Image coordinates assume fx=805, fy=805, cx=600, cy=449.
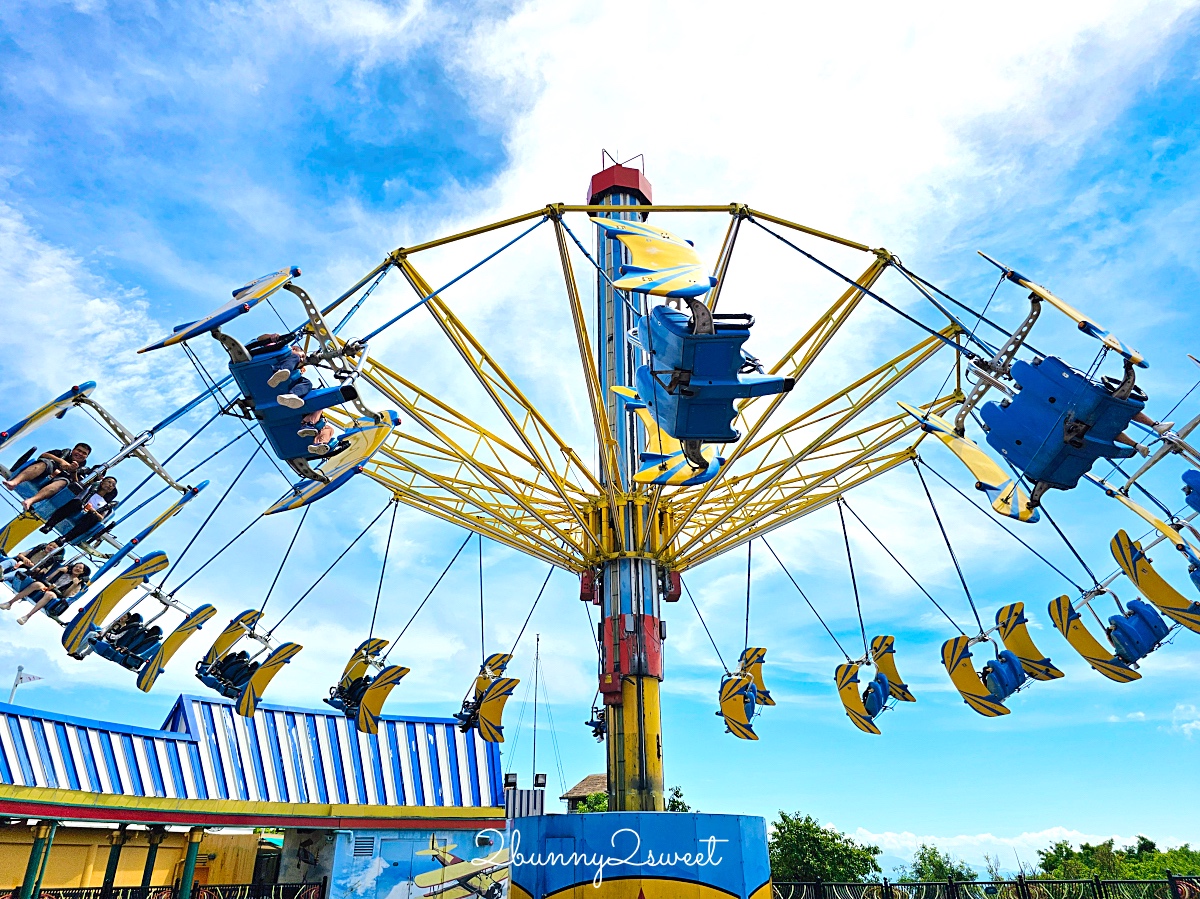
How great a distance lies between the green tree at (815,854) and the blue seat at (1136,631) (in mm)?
23246

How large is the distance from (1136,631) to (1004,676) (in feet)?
11.2

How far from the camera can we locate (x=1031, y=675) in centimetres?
1559

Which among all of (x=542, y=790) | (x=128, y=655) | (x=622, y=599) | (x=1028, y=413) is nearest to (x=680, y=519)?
(x=622, y=599)

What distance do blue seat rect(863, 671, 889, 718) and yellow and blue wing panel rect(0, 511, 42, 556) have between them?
55.0 ft

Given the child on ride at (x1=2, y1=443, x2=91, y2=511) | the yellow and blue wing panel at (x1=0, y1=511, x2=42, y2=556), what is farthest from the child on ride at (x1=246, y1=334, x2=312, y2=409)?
the yellow and blue wing panel at (x1=0, y1=511, x2=42, y2=556)

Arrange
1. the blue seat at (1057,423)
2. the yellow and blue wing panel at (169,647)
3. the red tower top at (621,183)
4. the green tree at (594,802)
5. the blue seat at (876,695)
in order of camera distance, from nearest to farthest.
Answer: the blue seat at (1057,423) < the yellow and blue wing panel at (169,647) < the blue seat at (876,695) < the red tower top at (621,183) < the green tree at (594,802)

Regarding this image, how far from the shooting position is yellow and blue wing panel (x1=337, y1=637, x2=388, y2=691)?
18.7 metres

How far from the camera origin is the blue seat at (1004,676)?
15.8m

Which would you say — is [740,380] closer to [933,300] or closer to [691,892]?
[933,300]

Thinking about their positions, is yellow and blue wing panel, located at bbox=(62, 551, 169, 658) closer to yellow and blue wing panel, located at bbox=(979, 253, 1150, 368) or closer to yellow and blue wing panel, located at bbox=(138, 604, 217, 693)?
yellow and blue wing panel, located at bbox=(138, 604, 217, 693)

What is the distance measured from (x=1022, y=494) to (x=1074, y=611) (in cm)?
313

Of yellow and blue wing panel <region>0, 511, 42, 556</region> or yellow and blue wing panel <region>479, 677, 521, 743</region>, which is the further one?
yellow and blue wing panel <region>479, 677, 521, 743</region>

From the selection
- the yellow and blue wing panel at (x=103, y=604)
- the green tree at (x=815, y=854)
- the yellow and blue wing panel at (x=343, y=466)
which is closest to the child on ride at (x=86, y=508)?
the yellow and blue wing panel at (x=103, y=604)

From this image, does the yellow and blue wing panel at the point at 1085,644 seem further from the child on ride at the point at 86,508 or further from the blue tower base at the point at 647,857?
the child on ride at the point at 86,508
